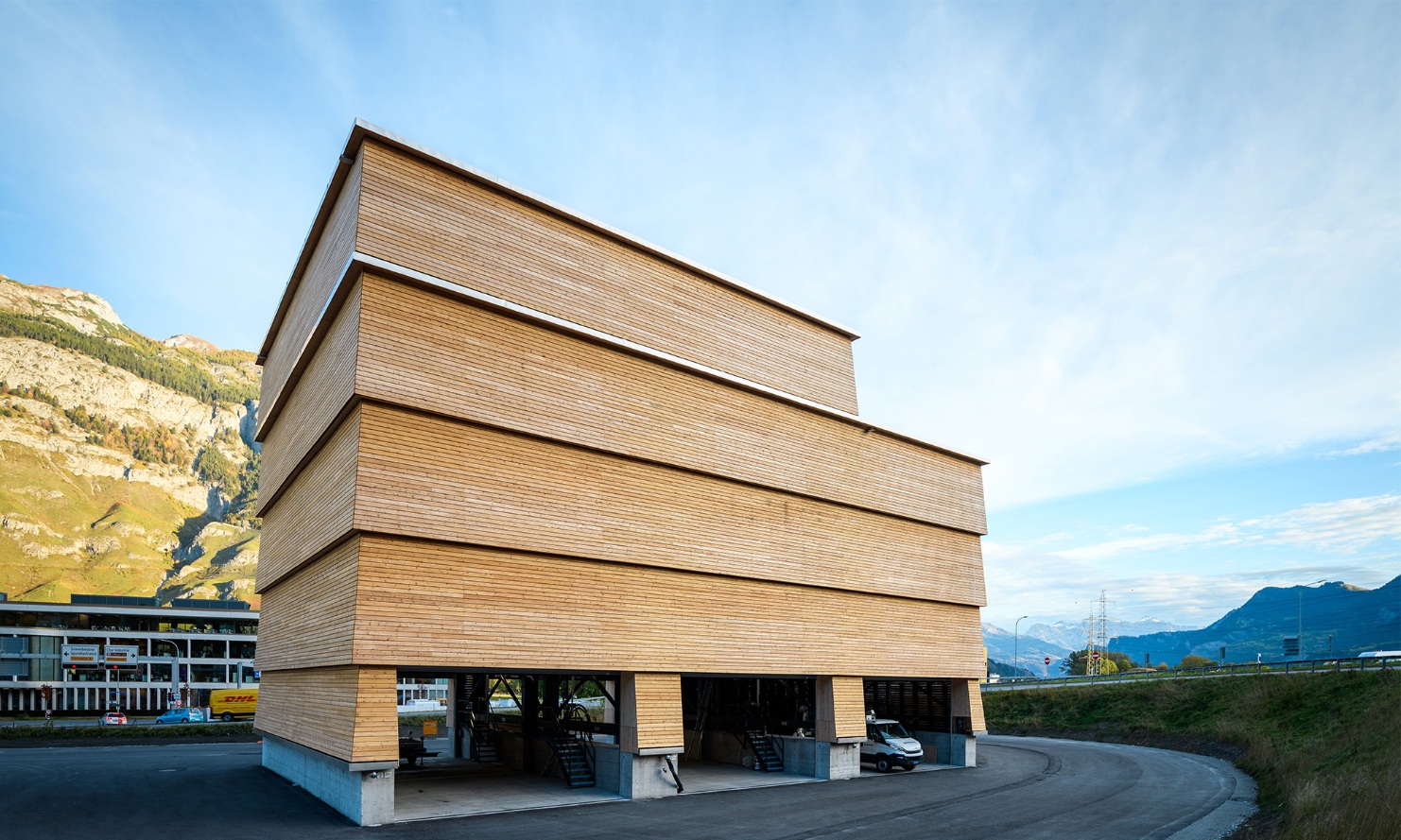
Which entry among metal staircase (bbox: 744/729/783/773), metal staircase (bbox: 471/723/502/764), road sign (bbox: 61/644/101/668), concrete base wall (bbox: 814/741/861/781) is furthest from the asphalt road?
road sign (bbox: 61/644/101/668)

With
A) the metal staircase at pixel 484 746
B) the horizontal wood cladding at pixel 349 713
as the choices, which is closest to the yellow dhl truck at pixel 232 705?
the metal staircase at pixel 484 746

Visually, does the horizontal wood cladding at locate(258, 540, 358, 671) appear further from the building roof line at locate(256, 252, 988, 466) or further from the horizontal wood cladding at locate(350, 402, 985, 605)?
the building roof line at locate(256, 252, 988, 466)

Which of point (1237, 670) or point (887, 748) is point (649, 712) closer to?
point (887, 748)

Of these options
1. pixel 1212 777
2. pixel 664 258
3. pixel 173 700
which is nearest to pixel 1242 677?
pixel 1212 777

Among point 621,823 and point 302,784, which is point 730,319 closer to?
point 621,823

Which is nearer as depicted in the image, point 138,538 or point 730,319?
point 730,319

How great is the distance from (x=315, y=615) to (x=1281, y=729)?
39988 mm

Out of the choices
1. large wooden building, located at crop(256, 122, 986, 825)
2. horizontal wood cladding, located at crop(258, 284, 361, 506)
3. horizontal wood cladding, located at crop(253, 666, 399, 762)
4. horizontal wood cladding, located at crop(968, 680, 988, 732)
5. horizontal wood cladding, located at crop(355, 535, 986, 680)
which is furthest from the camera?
horizontal wood cladding, located at crop(968, 680, 988, 732)

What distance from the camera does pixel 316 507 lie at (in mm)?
23438

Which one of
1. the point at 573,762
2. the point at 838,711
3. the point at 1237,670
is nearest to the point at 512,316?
the point at 573,762

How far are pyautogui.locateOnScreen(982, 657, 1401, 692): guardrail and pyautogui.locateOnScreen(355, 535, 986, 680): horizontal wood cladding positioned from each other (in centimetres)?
2559

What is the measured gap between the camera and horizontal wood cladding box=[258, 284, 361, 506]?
2086 centimetres

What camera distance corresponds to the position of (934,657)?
35562 millimetres

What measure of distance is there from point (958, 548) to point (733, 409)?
51.5ft
